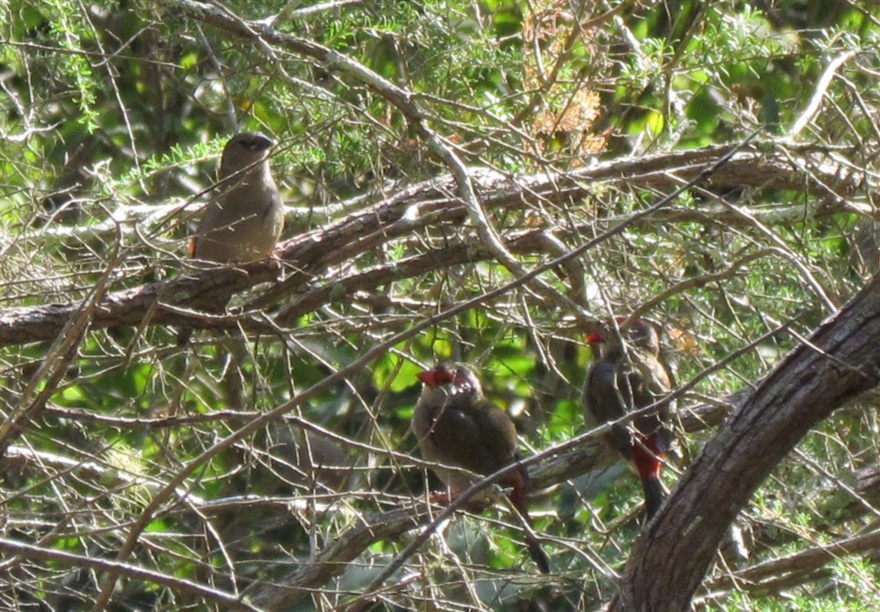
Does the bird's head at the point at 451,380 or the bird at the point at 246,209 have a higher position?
the bird at the point at 246,209

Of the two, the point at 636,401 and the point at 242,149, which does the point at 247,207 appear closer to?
the point at 242,149

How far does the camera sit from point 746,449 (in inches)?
125

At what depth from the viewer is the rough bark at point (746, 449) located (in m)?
3.07

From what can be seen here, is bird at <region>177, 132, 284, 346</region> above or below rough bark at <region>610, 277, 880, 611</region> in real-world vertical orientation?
below

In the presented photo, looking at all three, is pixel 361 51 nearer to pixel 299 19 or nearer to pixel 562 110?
pixel 299 19

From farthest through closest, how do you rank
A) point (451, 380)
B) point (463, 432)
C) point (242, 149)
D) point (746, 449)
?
1. point (463, 432)
2. point (451, 380)
3. point (242, 149)
4. point (746, 449)

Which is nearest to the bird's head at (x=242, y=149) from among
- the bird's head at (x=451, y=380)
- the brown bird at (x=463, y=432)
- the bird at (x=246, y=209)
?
the bird at (x=246, y=209)

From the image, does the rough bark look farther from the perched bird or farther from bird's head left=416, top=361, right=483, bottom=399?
the perched bird

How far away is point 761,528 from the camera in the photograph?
5.69 meters

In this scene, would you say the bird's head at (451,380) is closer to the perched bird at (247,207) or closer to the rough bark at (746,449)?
the perched bird at (247,207)

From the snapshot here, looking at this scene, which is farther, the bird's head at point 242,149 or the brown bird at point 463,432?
the brown bird at point 463,432

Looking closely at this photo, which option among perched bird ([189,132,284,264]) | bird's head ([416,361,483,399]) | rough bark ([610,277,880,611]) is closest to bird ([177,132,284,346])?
perched bird ([189,132,284,264])

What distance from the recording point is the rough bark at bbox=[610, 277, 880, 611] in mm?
3066

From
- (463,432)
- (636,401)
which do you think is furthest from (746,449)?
(463,432)
